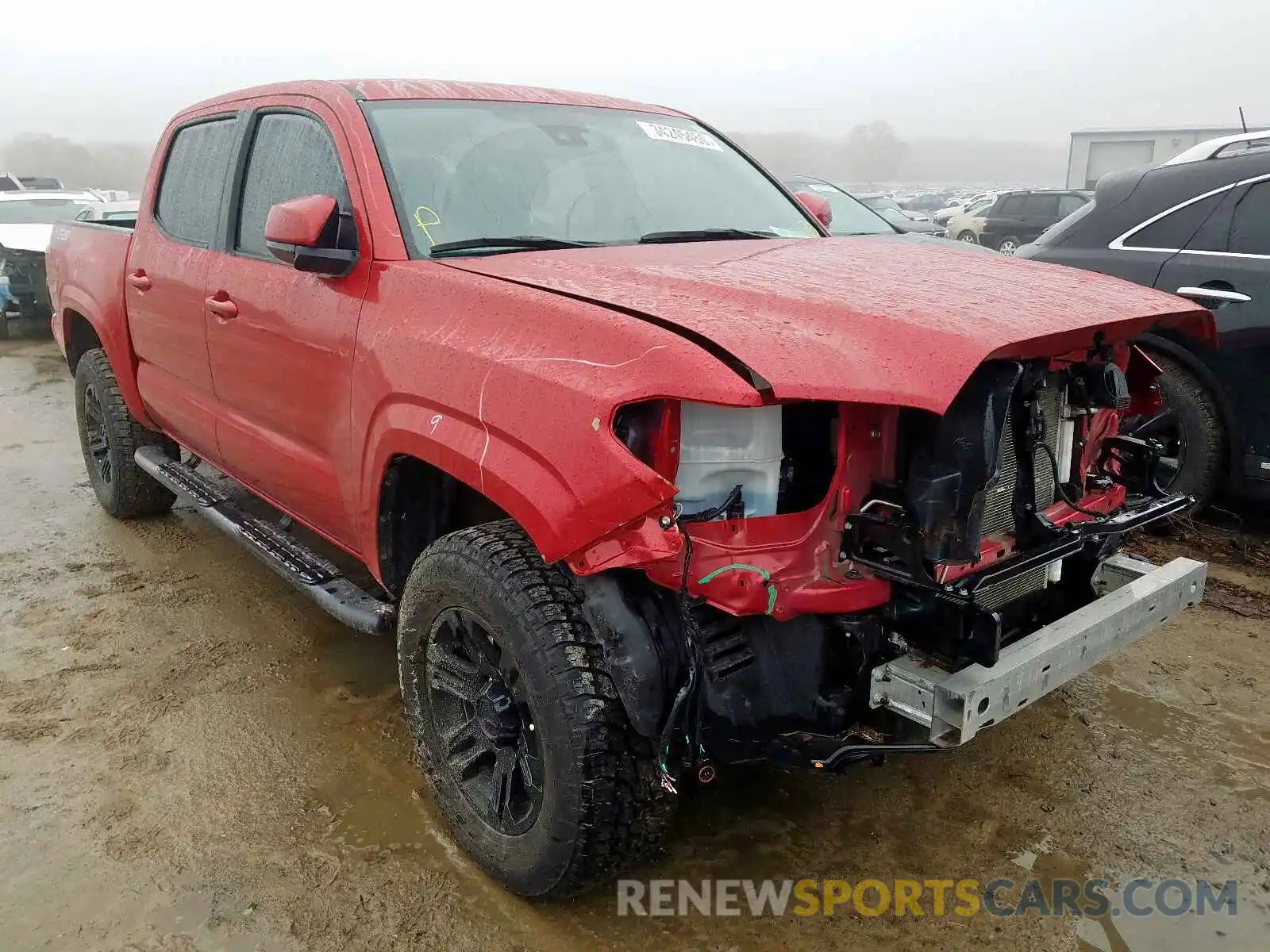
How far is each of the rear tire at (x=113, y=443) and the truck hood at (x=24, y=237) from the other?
6552 millimetres

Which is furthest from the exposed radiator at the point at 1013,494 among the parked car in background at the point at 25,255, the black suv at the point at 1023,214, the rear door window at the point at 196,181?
the black suv at the point at 1023,214

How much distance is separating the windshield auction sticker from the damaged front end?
176cm

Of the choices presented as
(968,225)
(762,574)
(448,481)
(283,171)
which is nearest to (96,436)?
(283,171)

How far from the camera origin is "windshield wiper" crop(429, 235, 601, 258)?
2754 millimetres

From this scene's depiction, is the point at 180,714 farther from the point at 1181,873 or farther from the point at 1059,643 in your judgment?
the point at 1181,873

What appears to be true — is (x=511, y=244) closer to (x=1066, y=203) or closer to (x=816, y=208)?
(x=816, y=208)

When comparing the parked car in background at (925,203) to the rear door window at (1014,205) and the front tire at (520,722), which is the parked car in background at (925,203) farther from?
the front tire at (520,722)

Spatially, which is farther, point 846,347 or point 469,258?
point 469,258

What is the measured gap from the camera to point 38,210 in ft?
41.7

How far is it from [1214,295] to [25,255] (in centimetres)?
1150

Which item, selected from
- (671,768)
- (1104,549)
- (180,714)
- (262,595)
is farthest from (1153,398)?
(262,595)

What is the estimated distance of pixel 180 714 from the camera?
3.31 m

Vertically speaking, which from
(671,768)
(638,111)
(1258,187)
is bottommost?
(671,768)

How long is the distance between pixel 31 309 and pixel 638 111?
10299 mm
